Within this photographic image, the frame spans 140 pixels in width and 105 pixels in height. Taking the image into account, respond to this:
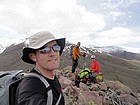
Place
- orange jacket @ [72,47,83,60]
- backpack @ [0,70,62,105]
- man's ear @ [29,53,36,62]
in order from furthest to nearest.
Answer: orange jacket @ [72,47,83,60]
man's ear @ [29,53,36,62]
backpack @ [0,70,62,105]

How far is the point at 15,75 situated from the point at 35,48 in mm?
345

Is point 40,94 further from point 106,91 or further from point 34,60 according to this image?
point 106,91

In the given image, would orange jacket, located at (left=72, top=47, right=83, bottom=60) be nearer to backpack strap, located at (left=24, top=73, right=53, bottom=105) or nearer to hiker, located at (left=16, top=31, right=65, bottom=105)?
hiker, located at (left=16, top=31, right=65, bottom=105)

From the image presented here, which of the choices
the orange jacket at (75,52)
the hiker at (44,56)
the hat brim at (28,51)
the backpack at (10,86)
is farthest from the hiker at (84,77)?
the backpack at (10,86)

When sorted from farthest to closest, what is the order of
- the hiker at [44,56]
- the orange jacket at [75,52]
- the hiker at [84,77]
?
the orange jacket at [75,52] → the hiker at [84,77] → the hiker at [44,56]

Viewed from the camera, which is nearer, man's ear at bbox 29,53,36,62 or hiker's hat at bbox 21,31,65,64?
hiker's hat at bbox 21,31,65,64

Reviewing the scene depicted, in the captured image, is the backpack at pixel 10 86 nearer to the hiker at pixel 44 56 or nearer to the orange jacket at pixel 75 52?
the hiker at pixel 44 56

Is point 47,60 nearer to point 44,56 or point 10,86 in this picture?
point 44,56

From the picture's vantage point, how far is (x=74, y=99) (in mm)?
12797

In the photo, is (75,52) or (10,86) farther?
(75,52)

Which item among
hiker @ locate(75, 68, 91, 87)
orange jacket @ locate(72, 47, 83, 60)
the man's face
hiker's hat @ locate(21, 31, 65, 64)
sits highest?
hiker's hat @ locate(21, 31, 65, 64)

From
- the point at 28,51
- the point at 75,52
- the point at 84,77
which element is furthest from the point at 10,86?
the point at 75,52

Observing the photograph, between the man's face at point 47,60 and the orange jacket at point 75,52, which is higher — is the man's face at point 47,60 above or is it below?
above

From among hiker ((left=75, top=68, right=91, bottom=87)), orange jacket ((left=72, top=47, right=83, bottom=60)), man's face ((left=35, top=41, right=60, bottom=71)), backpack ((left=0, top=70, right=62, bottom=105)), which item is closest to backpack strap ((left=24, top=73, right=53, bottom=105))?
backpack ((left=0, top=70, right=62, bottom=105))
